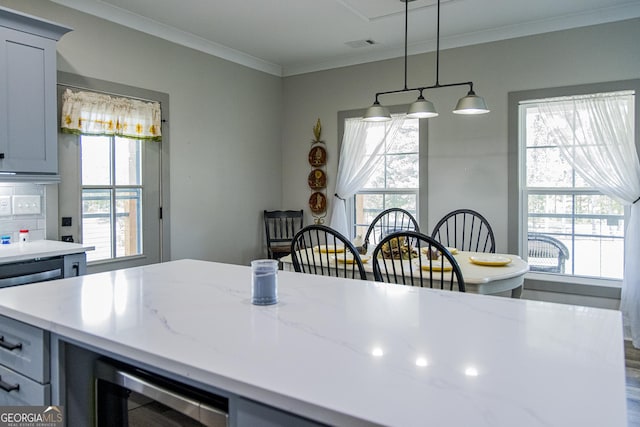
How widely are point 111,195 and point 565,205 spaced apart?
3.86 m

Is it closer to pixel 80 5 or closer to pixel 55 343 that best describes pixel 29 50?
pixel 80 5

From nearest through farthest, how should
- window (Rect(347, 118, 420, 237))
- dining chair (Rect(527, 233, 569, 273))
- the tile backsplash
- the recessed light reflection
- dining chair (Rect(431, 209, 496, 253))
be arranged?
the recessed light reflection → the tile backsplash → dining chair (Rect(527, 233, 569, 273)) → dining chair (Rect(431, 209, 496, 253)) → window (Rect(347, 118, 420, 237))

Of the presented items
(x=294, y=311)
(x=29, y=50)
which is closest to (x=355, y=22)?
(x=29, y=50)

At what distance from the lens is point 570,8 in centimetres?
369

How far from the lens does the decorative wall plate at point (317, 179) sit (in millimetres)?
5238

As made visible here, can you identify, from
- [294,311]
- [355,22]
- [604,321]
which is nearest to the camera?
[604,321]

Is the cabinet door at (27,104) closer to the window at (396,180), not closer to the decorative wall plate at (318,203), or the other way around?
the decorative wall plate at (318,203)

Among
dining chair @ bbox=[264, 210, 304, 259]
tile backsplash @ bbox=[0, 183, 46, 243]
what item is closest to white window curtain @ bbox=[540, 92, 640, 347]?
dining chair @ bbox=[264, 210, 304, 259]

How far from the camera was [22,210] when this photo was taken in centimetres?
318

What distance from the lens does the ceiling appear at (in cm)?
361

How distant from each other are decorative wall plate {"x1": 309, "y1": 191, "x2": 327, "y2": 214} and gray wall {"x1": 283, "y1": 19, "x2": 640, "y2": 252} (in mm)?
128

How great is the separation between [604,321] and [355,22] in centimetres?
343

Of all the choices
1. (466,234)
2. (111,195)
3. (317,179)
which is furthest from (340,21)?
(111,195)

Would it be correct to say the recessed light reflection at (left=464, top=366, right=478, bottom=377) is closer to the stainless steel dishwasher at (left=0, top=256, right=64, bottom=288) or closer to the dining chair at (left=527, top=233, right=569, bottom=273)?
the stainless steel dishwasher at (left=0, top=256, right=64, bottom=288)
